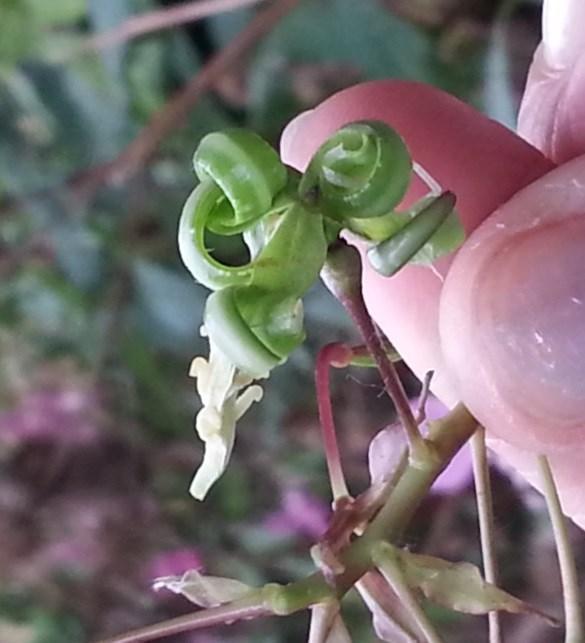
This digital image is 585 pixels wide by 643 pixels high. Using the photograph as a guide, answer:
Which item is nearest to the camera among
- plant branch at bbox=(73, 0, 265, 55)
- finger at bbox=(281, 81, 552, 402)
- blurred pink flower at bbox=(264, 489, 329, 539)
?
finger at bbox=(281, 81, 552, 402)

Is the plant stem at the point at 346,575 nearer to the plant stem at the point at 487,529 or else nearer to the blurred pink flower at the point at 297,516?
the plant stem at the point at 487,529

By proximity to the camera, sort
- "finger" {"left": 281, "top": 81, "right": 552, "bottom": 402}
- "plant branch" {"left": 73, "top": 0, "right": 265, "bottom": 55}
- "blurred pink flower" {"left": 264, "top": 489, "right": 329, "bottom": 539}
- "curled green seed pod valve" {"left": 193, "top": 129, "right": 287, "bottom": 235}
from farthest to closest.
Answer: "blurred pink flower" {"left": 264, "top": 489, "right": 329, "bottom": 539}, "plant branch" {"left": 73, "top": 0, "right": 265, "bottom": 55}, "finger" {"left": 281, "top": 81, "right": 552, "bottom": 402}, "curled green seed pod valve" {"left": 193, "top": 129, "right": 287, "bottom": 235}

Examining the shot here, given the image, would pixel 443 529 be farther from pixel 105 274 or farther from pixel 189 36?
pixel 189 36

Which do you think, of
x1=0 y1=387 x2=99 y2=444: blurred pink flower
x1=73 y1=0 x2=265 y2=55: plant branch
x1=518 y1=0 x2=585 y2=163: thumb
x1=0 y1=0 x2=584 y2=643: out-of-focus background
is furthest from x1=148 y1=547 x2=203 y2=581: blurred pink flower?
x1=518 y1=0 x2=585 y2=163: thumb

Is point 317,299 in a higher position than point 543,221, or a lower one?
lower

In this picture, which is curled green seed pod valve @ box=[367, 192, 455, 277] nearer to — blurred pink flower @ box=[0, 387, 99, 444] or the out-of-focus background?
the out-of-focus background

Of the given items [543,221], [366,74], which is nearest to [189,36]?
[366,74]

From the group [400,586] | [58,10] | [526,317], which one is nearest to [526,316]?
[526,317]
